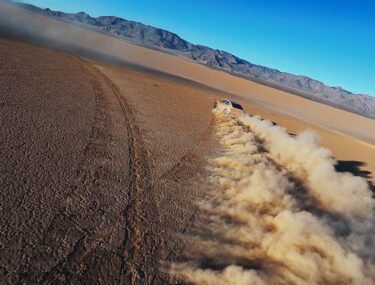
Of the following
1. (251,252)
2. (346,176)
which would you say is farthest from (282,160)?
(251,252)

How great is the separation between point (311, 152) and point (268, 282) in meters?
11.1

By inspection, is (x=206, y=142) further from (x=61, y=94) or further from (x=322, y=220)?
(x=322, y=220)

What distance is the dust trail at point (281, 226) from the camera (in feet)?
23.8

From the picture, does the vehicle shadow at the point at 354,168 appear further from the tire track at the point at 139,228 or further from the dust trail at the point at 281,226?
the tire track at the point at 139,228

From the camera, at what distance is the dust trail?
7254 millimetres

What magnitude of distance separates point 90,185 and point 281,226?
16.7 ft

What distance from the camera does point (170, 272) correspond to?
281 inches

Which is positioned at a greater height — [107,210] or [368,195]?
[368,195]

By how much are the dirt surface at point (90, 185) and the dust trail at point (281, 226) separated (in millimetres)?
624

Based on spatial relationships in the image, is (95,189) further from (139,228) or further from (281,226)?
(281,226)

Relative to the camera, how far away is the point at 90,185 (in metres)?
9.89

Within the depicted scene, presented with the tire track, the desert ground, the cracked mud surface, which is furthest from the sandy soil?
the tire track

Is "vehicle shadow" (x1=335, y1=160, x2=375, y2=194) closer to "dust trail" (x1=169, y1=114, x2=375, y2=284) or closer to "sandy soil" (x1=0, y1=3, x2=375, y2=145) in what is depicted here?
"dust trail" (x1=169, y1=114, x2=375, y2=284)

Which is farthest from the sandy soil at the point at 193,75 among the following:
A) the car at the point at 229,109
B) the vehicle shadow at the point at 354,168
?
the vehicle shadow at the point at 354,168
